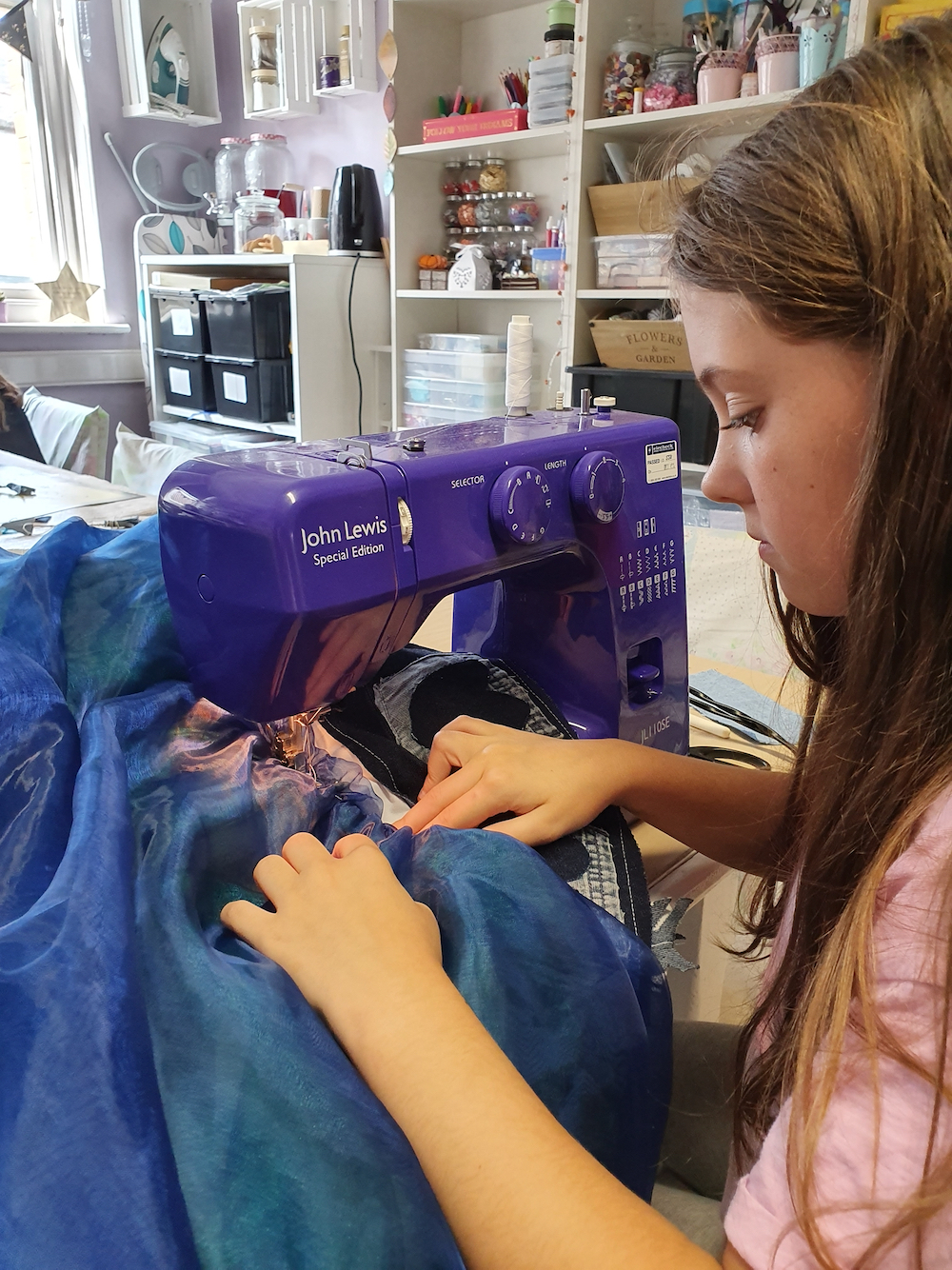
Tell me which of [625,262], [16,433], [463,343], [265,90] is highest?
[265,90]

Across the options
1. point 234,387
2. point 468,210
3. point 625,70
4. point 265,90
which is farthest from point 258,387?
point 625,70

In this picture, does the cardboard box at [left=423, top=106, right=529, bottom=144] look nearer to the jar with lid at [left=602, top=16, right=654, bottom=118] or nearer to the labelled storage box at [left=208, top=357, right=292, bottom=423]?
the jar with lid at [left=602, top=16, right=654, bottom=118]

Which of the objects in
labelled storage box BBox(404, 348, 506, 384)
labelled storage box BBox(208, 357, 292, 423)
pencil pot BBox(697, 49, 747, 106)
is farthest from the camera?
labelled storage box BBox(208, 357, 292, 423)

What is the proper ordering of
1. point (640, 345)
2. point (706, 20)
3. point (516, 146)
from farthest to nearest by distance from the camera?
point (516, 146) < point (640, 345) < point (706, 20)

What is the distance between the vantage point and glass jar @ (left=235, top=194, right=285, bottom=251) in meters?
3.09

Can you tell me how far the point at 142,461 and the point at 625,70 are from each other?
1.41 metres

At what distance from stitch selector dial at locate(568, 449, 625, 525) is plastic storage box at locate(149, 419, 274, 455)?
2286 millimetres

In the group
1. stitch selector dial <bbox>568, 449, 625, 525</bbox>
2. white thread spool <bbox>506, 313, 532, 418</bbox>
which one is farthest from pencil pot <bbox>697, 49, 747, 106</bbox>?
stitch selector dial <bbox>568, 449, 625, 525</bbox>

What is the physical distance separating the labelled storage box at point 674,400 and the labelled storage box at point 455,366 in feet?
1.20

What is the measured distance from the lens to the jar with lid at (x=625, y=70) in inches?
80.2

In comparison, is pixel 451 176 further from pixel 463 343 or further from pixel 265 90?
pixel 265 90

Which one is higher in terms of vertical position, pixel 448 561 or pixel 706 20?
pixel 706 20

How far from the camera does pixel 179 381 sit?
3.22 meters

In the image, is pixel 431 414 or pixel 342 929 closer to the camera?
pixel 342 929
